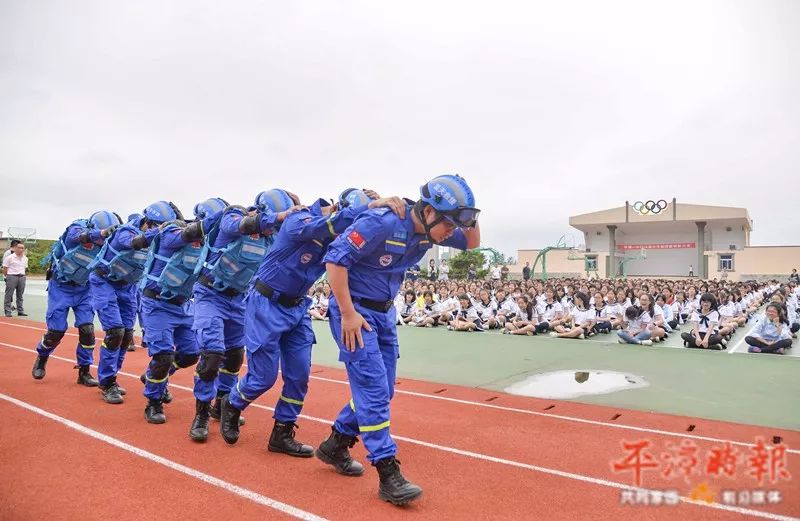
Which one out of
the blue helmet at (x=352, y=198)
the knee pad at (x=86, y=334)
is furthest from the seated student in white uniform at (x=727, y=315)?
the knee pad at (x=86, y=334)

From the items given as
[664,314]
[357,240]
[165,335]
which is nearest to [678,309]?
[664,314]

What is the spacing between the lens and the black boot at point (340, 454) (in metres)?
4.11

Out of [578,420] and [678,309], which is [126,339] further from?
[678,309]

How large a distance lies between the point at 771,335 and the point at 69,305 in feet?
39.9

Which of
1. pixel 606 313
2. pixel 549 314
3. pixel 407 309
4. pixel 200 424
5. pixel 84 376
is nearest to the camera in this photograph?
pixel 200 424

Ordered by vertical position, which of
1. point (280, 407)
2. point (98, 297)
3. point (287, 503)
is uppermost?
point (98, 297)

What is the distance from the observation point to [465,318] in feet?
50.6

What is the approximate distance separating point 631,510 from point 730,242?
194ft

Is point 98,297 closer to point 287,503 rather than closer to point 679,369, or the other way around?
point 287,503

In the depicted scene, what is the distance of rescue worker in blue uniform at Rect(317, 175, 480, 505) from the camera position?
11.7 ft

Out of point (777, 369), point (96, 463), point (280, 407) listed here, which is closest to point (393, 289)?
point (280, 407)

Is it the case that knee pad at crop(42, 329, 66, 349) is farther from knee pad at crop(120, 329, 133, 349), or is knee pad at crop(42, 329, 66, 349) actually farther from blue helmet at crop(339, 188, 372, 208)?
blue helmet at crop(339, 188, 372, 208)

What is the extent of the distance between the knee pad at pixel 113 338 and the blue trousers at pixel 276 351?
106 inches

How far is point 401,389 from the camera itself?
297 inches
